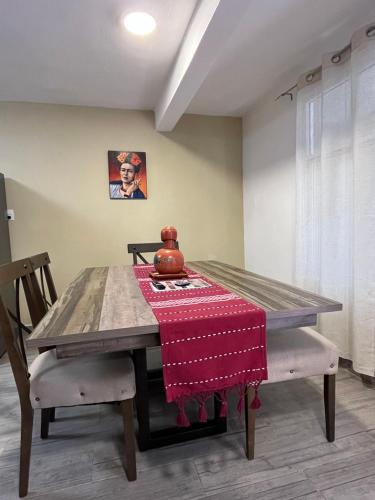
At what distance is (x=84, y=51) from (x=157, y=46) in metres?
0.52

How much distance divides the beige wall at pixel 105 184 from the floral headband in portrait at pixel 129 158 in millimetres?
88

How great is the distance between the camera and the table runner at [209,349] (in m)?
0.96

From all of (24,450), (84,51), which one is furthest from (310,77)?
(24,450)

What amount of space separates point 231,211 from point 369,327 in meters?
2.06

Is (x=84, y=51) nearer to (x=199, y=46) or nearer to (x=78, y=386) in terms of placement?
(x=199, y=46)

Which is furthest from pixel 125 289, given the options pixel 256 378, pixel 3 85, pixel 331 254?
pixel 3 85

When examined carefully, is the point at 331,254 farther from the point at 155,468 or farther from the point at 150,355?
the point at 155,468

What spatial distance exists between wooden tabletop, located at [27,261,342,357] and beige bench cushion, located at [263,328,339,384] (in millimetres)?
247

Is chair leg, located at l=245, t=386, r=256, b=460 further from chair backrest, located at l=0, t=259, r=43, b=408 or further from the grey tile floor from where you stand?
chair backrest, located at l=0, t=259, r=43, b=408

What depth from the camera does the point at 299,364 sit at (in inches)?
49.8

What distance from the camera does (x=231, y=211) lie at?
3475 millimetres

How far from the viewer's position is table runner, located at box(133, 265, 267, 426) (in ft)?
3.14

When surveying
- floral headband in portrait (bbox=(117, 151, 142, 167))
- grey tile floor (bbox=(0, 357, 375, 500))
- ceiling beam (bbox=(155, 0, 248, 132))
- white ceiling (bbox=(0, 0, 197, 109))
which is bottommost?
grey tile floor (bbox=(0, 357, 375, 500))

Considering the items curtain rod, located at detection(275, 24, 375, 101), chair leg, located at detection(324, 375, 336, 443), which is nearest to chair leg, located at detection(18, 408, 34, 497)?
chair leg, located at detection(324, 375, 336, 443)
